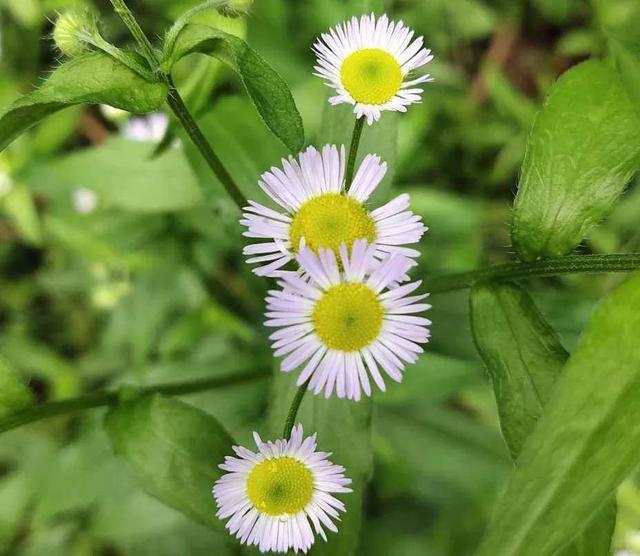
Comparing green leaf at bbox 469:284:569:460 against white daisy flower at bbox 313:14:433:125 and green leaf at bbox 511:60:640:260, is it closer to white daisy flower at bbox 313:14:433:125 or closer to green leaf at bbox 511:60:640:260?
green leaf at bbox 511:60:640:260

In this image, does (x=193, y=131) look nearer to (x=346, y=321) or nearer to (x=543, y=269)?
(x=346, y=321)

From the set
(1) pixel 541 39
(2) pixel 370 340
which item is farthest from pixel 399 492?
(1) pixel 541 39

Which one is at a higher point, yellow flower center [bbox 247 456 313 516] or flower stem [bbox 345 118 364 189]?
flower stem [bbox 345 118 364 189]

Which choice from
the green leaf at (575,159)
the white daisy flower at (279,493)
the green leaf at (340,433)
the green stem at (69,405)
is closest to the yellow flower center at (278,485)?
the white daisy flower at (279,493)

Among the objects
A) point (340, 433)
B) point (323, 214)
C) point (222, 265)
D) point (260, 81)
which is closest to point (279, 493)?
point (340, 433)

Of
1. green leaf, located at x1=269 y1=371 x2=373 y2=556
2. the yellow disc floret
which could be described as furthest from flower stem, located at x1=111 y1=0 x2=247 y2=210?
green leaf, located at x1=269 y1=371 x2=373 y2=556
